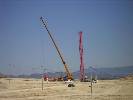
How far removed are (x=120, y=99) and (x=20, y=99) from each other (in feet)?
44.2

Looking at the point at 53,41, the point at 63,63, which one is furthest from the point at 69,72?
the point at 53,41

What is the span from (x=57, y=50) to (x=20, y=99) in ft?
213

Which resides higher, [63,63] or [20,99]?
[63,63]

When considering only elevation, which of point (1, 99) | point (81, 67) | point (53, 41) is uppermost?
point (53, 41)

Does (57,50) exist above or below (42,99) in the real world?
above

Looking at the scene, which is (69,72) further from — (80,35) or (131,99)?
(131,99)

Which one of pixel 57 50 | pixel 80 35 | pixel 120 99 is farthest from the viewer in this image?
pixel 57 50

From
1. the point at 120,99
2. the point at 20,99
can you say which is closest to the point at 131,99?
the point at 120,99

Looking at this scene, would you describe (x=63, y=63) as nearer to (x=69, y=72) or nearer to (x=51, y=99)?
(x=69, y=72)

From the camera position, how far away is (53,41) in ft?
365

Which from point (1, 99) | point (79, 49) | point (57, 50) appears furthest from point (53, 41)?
point (1, 99)

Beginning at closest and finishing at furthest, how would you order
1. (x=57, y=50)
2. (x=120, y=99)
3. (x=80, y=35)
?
1. (x=120, y=99)
2. (x=80, y=35)
3. (x=57, y=50)

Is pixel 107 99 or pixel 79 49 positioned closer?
pixel 107 99

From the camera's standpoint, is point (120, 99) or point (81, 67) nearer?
point (120, 99)
